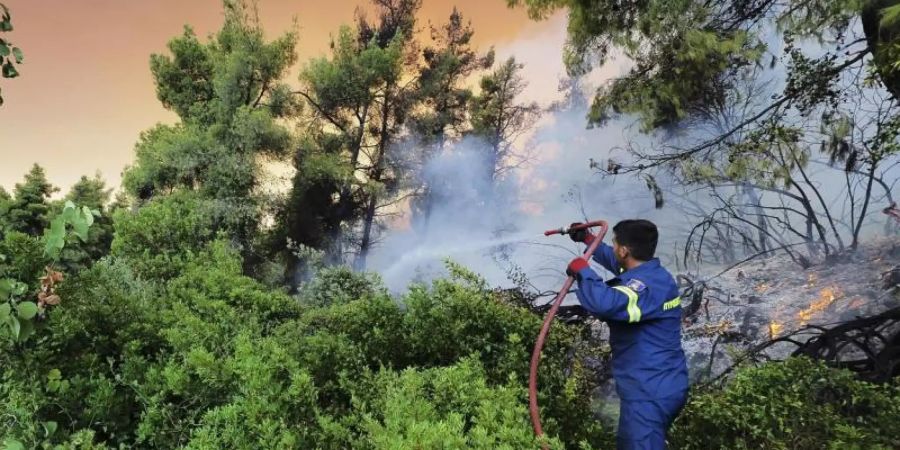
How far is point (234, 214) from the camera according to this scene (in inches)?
452

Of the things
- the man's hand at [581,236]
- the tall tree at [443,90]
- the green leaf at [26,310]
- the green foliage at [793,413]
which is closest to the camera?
the green leaf at [26,310]

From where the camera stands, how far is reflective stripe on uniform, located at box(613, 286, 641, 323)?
83.9 inches

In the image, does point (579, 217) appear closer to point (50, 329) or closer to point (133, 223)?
point (133, 223)

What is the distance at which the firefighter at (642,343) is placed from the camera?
6.98 feet

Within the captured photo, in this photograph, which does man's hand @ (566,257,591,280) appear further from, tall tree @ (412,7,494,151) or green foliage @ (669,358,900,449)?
tall tree @ (412,7,494,151)

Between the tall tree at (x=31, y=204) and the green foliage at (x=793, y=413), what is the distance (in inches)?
715

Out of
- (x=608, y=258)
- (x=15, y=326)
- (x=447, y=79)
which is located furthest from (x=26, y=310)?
(x=447, y=79)

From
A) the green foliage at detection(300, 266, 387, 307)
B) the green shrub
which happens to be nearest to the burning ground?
the green shrub

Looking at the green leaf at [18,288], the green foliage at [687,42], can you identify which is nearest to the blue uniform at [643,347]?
the green leaf at [18,288]

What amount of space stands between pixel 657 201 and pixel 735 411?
11.9 ft

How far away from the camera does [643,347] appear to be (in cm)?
223

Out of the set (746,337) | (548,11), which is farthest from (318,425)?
(548,11)

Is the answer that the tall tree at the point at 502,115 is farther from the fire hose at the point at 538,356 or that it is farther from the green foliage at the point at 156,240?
the fire hose at the point at 538,356

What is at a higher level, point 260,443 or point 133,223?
point 133,223
